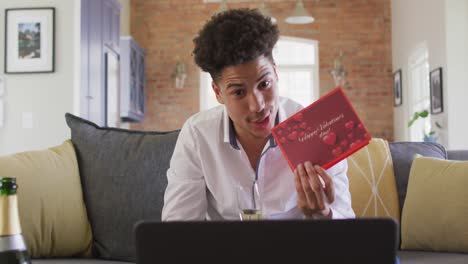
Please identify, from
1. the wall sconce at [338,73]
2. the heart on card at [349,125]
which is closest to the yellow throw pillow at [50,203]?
the heart on card at [349,125]

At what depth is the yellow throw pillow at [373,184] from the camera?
2.06 m

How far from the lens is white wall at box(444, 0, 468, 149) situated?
4.57m

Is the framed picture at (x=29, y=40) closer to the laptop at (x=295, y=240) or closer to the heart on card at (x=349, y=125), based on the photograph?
the heart on card at (x=349, y=125)

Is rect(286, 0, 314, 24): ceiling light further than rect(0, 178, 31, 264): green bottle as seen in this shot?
Yes

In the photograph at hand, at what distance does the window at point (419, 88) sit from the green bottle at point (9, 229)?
5.14m

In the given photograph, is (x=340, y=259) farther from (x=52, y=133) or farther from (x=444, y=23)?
(x=444, y=23)

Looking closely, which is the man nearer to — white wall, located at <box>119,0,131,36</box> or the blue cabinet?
the blue cabinet

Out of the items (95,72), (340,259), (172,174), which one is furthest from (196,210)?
(95,72)

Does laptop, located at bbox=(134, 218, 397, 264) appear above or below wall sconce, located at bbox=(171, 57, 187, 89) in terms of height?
below

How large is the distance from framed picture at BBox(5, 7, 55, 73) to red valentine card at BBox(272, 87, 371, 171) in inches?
128

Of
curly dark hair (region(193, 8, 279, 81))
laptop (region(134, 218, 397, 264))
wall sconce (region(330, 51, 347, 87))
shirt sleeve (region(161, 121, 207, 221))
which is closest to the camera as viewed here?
laptop (region(134, 218, 397, 264))

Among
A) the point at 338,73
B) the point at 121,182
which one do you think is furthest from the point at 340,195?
the point at 338,73

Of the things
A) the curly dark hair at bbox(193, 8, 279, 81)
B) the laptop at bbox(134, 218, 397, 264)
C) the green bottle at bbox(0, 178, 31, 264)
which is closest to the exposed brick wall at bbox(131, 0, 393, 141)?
the curly dark hair at bbox(193, 8, 279, 81)

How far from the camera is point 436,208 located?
1.98 metres
